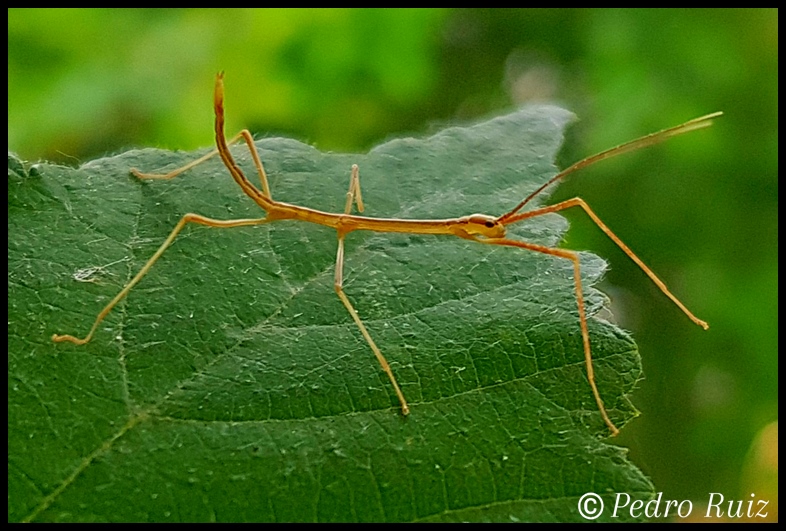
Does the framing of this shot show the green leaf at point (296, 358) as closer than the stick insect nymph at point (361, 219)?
Yes

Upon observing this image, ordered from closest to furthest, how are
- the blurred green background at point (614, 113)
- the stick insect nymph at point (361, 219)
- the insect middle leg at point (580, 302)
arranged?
1. the insect middle leg at point (580, 302)
2. the stick insect nymph at point (361, 219)
3. the blurred green background at point (614, 113)

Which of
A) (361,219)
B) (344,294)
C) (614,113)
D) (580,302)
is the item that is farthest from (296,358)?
(614,113)

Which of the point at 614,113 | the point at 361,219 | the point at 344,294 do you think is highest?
the point at 614,113

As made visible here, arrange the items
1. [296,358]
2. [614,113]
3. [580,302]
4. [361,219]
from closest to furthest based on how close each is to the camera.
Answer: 1. [296,358]
2. [580,302]
3. [361,219]
4. [614,113]

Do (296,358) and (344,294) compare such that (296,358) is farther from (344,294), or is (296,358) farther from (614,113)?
(614,113)

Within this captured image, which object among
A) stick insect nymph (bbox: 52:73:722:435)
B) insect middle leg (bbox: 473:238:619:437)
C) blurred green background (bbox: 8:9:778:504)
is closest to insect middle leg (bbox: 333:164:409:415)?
stick insect nymph (bbox: 52:73:722:435)

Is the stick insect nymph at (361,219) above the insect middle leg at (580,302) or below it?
above

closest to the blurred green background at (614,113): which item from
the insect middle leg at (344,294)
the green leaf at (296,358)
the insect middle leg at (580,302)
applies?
the insect middle leg at (344,294)

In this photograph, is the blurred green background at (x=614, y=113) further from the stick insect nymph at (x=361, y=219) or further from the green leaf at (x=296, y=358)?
the green leaf at (x=296, y=358)
